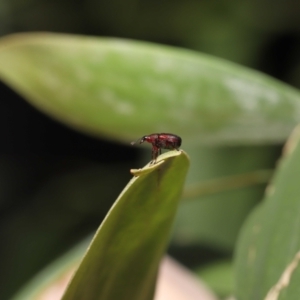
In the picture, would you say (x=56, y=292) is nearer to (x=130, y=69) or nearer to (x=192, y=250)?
(x=130, y=69)

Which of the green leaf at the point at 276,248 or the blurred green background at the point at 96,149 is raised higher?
the blurred green background at the point at 96,149

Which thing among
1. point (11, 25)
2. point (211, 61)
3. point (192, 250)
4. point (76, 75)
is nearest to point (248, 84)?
point (211, 61)

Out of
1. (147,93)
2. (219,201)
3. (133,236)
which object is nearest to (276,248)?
(133,236)

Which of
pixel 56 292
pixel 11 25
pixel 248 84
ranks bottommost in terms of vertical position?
pixel 56 292

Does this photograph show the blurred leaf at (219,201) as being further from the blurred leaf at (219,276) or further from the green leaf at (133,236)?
the green leaf at (133,236)

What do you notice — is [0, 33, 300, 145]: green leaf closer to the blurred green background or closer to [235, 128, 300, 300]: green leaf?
[235, 128, 300, 300]: green leaf

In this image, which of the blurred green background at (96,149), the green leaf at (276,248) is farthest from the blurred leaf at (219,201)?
the green leaf at (276,248)
